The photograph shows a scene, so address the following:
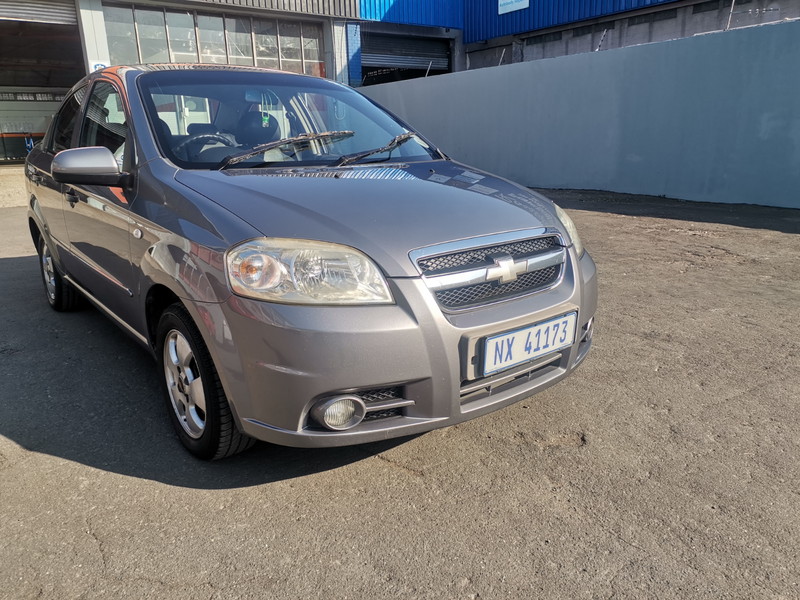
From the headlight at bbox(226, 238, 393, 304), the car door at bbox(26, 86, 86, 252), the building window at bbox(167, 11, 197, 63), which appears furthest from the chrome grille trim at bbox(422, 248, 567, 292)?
the building window at bbox(167, 11, 197, 63)

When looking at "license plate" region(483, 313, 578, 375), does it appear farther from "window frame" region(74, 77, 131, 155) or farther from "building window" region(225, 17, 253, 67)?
"building window" region(225, 17, 253, 67)

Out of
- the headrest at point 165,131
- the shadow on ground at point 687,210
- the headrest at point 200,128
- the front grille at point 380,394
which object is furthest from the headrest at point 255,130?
the shadow on ground at point 687,210

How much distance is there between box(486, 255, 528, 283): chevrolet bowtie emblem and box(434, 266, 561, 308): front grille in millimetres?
24

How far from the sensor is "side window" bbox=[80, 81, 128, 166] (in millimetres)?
2902

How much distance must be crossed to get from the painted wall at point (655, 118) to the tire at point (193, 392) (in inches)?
355

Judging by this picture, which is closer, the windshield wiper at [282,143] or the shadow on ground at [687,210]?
the windshield wiper at [282,143]

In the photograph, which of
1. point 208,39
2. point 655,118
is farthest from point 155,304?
point 208,39

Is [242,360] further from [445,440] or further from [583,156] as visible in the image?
[583,156]

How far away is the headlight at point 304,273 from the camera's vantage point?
193cm

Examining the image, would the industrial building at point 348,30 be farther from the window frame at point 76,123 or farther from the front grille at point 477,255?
the front grille at point 477,255

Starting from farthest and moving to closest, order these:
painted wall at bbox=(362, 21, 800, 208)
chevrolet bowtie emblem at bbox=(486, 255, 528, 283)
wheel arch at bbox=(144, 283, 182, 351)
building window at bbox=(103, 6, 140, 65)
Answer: building window at bbox=(103, 6, 140, 65) < painted wall at bbox=(362, 21, 800, 208) < wheel arch at bbox=(144, 283, 182, 351) < chevrolet bowtie emblem at bbox=(486, 255, 528, 283)

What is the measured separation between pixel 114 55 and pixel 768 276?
15.5 m

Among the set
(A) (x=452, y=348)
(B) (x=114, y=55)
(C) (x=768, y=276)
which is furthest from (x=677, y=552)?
(B) (x=114, y=55)

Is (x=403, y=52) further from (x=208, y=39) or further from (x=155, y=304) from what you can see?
(x=155, y=304)
